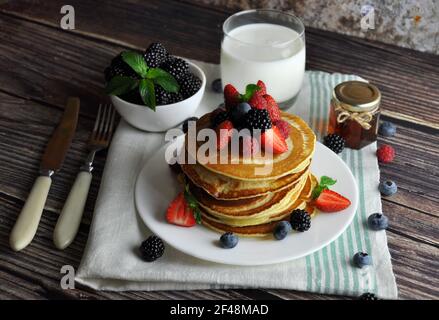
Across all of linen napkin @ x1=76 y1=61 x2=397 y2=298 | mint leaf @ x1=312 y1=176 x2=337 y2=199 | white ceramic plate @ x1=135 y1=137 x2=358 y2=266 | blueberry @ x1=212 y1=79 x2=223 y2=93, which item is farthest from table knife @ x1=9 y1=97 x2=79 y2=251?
mint leaf @ x1=312 y1=176 x2=337 y2=199

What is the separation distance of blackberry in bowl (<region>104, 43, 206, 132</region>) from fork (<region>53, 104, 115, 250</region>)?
9cm

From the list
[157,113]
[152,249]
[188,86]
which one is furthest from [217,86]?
[152,249]

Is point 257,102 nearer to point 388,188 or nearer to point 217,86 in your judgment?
point 388,188

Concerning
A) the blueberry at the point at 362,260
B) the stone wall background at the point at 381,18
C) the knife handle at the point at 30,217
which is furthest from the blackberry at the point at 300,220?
the stone wall background at the point at 381,18

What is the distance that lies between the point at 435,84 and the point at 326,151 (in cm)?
72

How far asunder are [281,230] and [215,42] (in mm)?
1180


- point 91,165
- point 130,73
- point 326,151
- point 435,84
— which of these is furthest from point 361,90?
point 91,165

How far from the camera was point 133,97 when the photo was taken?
6.50 feet

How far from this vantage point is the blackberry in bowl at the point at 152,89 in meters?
1.93

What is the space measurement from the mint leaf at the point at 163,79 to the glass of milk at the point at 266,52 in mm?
238

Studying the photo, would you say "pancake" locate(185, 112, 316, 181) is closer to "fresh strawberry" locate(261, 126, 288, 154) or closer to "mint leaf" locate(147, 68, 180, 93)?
"fresh strawberry" locate(261, 126, 288, 154)

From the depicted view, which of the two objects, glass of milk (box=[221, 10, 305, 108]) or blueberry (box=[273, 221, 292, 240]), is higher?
glass of milk (box=[221, 10, 305, 108])

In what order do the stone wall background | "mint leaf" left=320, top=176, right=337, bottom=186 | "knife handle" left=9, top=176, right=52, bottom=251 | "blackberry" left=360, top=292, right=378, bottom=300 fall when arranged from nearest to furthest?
"blackberry" left=360, top=292, right=378, bottom=300 < "knife handle" left=9, top=176, right=52, bottom=251 < "mint leaf" left=320, top=176, right=337, bottom=186 < the stone wall background

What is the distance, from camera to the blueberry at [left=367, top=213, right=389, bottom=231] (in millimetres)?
1674
